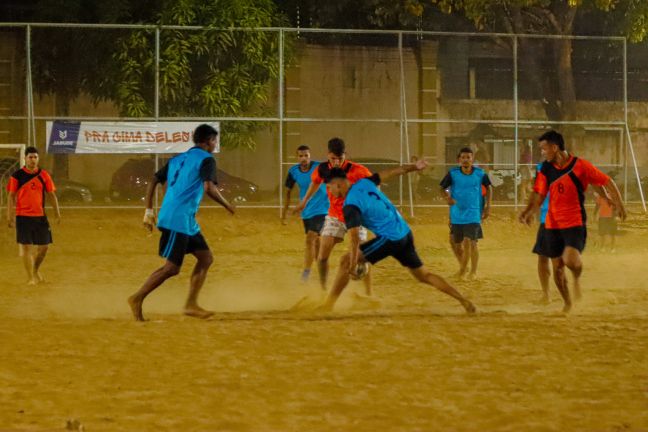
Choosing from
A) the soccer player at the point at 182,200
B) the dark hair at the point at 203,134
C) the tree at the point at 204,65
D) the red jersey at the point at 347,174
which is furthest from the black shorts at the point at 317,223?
the tree at the point at 204,65

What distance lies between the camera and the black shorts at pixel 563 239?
35.1 feet

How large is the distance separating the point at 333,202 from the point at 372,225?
1.71 meters

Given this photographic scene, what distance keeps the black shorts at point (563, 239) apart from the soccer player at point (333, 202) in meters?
1.97

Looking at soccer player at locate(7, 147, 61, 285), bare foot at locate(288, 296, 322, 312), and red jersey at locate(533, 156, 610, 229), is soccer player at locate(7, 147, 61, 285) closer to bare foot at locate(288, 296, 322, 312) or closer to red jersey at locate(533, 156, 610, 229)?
bare foot at locate(288, 296, 322, 312)

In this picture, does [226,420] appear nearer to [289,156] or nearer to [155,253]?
[155,253]

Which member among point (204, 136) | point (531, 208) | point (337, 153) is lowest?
point (531, 208)

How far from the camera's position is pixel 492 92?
41.4 meters

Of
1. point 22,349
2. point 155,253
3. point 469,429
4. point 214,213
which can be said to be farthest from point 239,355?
point 214,213

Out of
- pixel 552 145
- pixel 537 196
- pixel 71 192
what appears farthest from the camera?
pixel 71 192

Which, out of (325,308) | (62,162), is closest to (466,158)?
(325,308)

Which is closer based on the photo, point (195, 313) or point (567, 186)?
point (195, 313)

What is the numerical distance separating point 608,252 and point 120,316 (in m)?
11.4

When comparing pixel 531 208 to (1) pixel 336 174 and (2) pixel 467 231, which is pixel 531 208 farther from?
(2) pixel 467 231

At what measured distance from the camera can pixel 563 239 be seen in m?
10.8
